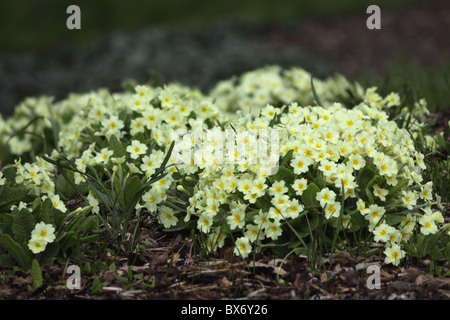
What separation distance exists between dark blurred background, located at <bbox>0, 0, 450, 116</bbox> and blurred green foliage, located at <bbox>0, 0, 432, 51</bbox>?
0.03 metres

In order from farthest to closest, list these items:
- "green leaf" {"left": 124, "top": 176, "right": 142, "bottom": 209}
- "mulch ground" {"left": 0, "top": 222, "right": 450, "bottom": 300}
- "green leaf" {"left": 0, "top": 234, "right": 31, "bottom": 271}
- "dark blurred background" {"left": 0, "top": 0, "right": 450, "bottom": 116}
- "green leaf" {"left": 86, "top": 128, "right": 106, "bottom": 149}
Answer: "dark blurred background" {"left": 0, "top": 0, "right": 450, "bottom": 116}, "green leaf" {"left": 86, "top": 128, "right": 106, "bottom": 149}, "green leaf" {"left": 124, "top": 176, "right": 142, "bottom": 209}, "green leaf" {"left": 0, "top": 234, "right": 31, "bottom": 271}, "mulch ground" {"left": 0, "top": 222, "right": 450, "bottom": 300}

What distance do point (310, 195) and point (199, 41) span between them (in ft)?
30.1

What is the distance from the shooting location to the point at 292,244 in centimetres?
318

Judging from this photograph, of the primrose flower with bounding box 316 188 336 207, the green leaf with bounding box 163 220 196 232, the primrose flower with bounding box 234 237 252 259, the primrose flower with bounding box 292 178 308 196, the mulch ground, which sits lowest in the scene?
the mulch ground

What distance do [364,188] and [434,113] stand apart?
2.27 metres

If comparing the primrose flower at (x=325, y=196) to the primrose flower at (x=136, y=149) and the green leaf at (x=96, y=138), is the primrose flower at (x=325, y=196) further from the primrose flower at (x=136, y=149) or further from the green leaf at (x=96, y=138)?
the green leaf at (x=96, y=138)

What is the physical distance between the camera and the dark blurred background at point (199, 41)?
34.0ft

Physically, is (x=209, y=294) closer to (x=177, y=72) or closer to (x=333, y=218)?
(x=333, y=218)

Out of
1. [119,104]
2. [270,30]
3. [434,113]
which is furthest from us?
[270,30]

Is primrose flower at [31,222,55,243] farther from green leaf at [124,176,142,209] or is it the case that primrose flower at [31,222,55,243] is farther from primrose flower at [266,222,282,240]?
primrose flower at [266,222,282,240]

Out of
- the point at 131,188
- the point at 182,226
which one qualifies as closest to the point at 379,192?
the point at 182,226

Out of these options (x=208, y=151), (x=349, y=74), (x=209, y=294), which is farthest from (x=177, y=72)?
(x=209, y=294)

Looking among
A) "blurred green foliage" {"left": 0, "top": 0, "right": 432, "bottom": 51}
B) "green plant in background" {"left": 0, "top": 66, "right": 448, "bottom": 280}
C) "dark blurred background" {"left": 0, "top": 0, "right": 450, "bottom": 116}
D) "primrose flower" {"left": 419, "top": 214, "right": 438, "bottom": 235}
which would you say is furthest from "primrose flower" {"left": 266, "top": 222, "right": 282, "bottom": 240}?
"blurred green foliage" {"left": 0, "top": 0, "right": 432, "bottom": 51}

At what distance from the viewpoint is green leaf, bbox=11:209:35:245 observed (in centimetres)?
317
